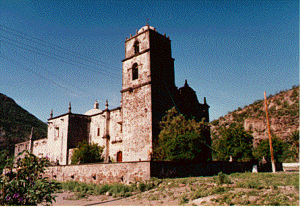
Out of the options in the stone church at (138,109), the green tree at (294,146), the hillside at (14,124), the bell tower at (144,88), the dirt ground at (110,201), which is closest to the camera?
the dirt ground at (110,201)

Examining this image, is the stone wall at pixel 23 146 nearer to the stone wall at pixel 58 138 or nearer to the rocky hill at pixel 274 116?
the stone wall at pixel 58 138

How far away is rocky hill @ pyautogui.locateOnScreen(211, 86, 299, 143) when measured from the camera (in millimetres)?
49688

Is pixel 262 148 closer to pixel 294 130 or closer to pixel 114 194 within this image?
pixel 294 130

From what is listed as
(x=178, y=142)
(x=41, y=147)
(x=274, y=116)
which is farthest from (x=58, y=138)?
(x=274, y=116)

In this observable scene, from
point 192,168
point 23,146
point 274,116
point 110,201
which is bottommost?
point 110,201

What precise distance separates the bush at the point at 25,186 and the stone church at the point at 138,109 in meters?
15.4

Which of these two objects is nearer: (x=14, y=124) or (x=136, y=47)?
(x=136, y=47)

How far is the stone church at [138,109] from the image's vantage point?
2355cm

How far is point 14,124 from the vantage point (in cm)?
6569

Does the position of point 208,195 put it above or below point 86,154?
below

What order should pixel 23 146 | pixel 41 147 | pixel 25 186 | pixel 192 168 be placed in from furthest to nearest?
pixel 23 146 < pixel 41 147 < pixel 192 168 < pixel 25 186

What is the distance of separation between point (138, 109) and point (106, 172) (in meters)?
8.41

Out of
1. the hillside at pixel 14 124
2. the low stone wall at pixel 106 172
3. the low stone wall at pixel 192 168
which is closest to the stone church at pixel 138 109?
the low stone wall at pixel 192 168

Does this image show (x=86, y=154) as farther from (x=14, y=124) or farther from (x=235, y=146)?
(x=14, y=124)
